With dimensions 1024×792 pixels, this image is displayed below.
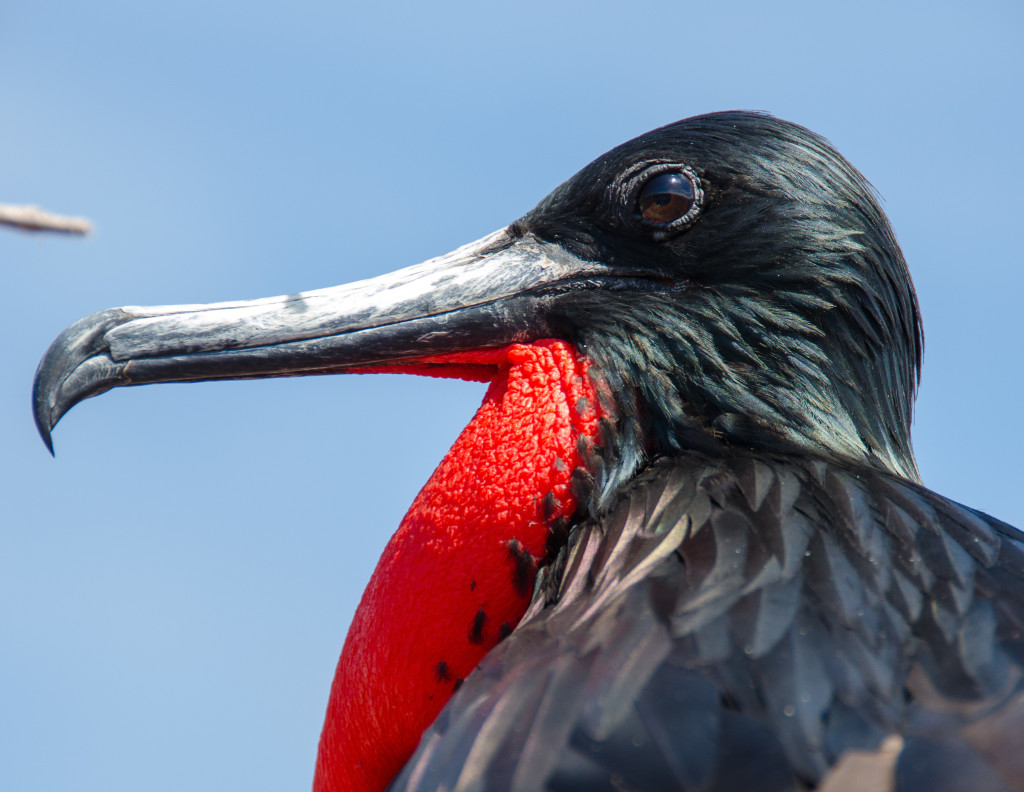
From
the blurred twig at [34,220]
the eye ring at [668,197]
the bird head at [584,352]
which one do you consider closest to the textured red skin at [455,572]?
the bird head at [584,352]

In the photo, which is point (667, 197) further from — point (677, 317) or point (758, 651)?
point (758, 651)

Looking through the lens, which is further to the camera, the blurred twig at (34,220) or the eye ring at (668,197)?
the eye ring at (668,197)

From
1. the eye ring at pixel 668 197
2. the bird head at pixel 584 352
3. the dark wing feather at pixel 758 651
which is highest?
the eye ring at pixel 668 197

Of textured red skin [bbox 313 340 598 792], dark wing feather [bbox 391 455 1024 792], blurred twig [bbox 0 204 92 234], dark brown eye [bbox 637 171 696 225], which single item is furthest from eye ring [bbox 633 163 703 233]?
blurred twig [bbox 0 204 92 234]

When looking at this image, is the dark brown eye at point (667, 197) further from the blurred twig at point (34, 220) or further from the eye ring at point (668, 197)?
the blurred twig at point (34, 220)

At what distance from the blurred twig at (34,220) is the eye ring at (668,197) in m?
1.28

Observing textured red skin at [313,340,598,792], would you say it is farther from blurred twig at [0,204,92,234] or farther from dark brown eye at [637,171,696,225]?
blurred twig at [0,204,92,234]

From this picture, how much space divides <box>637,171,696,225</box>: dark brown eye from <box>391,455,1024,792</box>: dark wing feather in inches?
19.2

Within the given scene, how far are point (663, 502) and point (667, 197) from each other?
60 cm

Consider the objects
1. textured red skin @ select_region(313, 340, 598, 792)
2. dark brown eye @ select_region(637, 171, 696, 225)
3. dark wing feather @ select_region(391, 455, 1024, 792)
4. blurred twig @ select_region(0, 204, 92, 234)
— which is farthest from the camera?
dark brown eye @ select_region(637, 171, 696, 225)

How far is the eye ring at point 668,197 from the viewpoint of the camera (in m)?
2.17

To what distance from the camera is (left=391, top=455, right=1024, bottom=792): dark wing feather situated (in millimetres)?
1465

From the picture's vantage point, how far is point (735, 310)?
209 cm

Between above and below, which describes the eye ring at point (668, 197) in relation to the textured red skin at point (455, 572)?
above
